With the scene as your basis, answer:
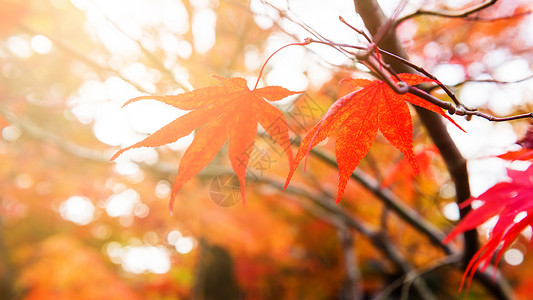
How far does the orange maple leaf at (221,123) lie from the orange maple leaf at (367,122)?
93 mm

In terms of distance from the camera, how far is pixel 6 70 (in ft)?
16.3

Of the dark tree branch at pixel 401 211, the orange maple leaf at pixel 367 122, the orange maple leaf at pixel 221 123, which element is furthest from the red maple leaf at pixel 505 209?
the dark tree branch at pixel 401 211

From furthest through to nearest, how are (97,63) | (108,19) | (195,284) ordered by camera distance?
(195,284)
(97,63)
(108,19)

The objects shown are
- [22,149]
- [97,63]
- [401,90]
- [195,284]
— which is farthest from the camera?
[195,284]

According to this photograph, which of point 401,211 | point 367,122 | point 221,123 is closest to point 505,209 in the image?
point 367,122

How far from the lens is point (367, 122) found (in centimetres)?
57

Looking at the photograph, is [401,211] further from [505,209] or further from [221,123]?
[221,123]

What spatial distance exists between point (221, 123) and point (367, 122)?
0.25m

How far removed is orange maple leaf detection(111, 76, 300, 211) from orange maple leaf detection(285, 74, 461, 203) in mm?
93

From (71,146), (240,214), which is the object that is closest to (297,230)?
(240,214)

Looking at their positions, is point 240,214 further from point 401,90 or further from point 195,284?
point 401,90

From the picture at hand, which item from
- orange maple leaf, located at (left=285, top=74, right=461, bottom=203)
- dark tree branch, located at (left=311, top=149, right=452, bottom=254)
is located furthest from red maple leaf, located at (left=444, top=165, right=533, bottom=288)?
dark tree branch, located at (left=311, top=149, right=452, bottom=254)

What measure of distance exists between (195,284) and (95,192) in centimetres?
169

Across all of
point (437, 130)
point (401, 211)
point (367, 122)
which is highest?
point (401, 211)
